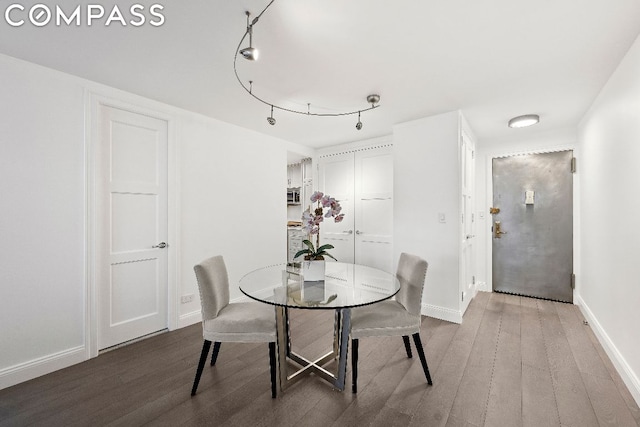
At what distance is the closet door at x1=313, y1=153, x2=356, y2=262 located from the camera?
167 inches

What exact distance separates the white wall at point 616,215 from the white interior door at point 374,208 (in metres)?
2.05

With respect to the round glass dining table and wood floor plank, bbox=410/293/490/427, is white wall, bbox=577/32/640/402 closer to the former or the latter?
wood floor plank, bbox=410/293/490/427

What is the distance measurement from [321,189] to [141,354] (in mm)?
3180

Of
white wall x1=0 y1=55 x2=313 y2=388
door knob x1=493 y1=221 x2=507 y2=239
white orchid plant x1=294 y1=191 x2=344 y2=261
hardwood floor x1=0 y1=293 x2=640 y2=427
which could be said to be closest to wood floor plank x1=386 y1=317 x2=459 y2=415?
hardwood floor x1=0 y1=293 x2=640 y2=427

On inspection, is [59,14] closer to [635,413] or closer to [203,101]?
[203,101]

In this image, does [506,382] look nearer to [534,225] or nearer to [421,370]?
[421,370]

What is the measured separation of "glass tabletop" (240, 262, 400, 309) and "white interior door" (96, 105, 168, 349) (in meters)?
1.22

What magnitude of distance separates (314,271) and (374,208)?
2.12 m

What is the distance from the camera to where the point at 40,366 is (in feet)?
6.72

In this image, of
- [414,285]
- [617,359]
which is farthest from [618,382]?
[414,285]

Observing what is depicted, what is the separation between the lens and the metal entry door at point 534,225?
3604mm

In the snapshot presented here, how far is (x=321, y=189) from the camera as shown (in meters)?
4.60

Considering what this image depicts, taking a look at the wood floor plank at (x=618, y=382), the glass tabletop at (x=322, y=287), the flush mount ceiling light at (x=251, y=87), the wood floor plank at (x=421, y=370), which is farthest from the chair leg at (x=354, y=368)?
the flush mount ceiling light at (x=251, y=87)

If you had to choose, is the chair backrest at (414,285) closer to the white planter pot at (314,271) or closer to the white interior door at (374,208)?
the white planter pot at (314,271)
